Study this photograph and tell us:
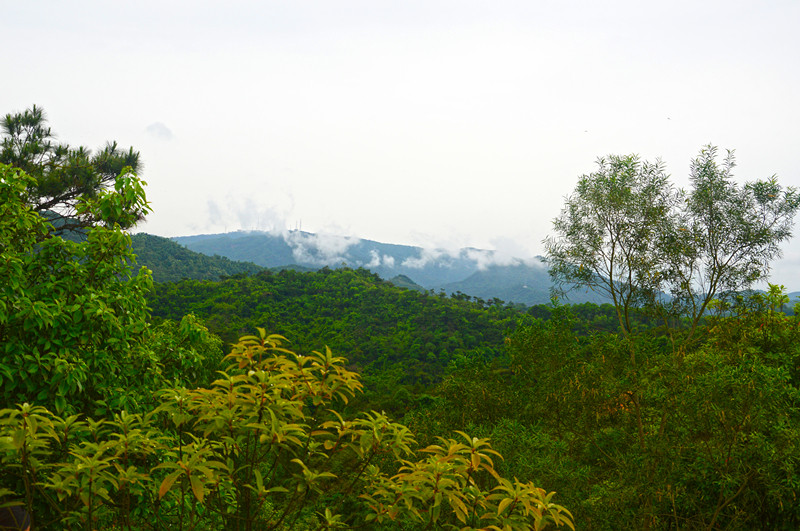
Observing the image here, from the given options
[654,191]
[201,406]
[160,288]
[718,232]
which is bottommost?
[160,288]

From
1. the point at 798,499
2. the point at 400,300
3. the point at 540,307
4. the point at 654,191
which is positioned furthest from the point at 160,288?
the point at 798,499

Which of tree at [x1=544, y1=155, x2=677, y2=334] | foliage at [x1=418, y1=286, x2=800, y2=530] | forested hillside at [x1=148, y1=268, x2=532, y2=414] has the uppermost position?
tree at [x1=544, y1=155, x2=677, y2=334]

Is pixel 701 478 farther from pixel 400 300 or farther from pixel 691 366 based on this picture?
pixel 400 300

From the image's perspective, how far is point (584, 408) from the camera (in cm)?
857

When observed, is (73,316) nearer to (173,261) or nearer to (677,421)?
(677,421)

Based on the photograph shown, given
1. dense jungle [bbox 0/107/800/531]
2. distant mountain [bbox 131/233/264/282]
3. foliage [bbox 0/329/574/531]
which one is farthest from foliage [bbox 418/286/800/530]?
distant mountain [bbox 131/233/264/282]

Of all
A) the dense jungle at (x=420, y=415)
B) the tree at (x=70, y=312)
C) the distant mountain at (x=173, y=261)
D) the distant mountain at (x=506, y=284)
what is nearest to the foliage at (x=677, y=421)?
the dense jungle at (x=420, y=415)

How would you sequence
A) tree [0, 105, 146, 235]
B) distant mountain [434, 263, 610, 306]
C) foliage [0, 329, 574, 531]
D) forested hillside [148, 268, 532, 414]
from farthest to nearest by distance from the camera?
distant mountain [434, 263, 610, 306]
forested hillside [148, 268, 532, 414]
tree [0, 105, 146, 235]
foliage [0, 329, 574, 531]

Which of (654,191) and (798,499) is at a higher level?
(654,191)

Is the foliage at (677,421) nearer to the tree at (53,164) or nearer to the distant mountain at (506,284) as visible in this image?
the tree at (53,164)

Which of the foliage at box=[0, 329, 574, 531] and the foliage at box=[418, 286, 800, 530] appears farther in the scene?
the foliage at box=[418, 286, 800, 530]

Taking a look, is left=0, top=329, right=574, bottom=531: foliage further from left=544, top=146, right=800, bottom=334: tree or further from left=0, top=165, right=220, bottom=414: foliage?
left=544, top=146, right=800, bottom=334: tree

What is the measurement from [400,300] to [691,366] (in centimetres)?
4954

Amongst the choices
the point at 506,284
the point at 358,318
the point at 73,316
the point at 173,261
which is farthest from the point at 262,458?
the point at 506,284
